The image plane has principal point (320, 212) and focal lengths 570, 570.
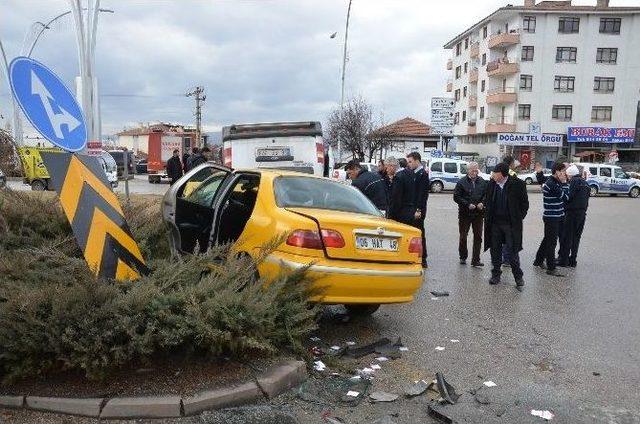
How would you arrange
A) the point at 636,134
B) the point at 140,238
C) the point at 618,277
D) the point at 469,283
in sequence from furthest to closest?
the point at 636,134 → the point at 618,277 → the point at 469,283 → the point at 140,238

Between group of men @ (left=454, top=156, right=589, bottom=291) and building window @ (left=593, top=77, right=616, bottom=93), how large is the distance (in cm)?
5215

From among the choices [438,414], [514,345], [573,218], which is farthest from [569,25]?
[438,414]

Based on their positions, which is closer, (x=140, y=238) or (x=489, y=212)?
(x=140, y=238)

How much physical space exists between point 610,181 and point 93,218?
Result: 3271 cm

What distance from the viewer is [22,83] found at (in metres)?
4.07

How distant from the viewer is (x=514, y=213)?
25.5ft

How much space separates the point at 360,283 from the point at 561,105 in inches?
2266

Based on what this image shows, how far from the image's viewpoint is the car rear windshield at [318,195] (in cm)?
549

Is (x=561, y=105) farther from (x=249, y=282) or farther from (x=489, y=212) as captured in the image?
(x=249, y=282)

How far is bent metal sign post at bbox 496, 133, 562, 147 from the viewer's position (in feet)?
180

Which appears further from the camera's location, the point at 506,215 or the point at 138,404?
the point at 506,215

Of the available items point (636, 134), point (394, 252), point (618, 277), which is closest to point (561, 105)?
point (636, 134)

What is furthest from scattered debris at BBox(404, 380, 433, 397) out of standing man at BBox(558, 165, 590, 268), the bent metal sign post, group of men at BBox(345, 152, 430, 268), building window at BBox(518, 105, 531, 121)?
building window at BBox(518, 105, 531, 121)

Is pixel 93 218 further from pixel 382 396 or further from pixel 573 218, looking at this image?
pixel 573 218
